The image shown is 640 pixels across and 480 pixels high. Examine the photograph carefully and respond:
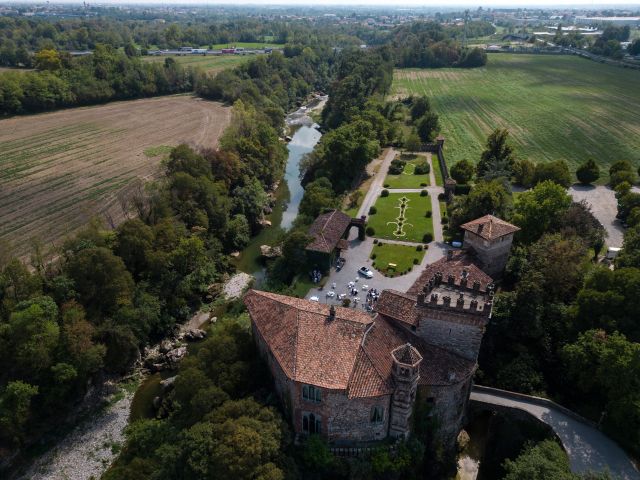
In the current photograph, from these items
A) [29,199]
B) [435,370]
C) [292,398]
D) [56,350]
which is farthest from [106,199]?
[435,370]

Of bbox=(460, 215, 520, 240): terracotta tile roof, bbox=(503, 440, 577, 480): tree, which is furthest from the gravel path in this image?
bbox=(460, 215, 520, 240): terracotta tile roof

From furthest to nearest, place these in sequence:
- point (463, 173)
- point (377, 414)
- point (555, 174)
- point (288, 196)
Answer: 1. point (288, 196)
2. point (463, 173)
3. point (555, 174)
4. point (377, 414)

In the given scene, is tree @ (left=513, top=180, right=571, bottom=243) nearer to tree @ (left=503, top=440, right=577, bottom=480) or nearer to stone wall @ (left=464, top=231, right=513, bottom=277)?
stone wall @ (left=464, top=231, right=513, bottom=277)

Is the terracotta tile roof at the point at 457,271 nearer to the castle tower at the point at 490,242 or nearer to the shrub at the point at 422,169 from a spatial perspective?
the castle tower at the point at 490,242

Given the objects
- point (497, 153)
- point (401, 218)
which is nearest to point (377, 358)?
point (401, 218)

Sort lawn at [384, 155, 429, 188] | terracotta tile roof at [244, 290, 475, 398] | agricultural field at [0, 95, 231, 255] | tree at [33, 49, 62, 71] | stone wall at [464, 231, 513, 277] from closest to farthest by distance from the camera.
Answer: terracotta tile roof at [244, 290, 475, 398]
stone wall at [464, 231, 513, 277]
agricultural field at [0, 95, 231, 255]
lawn at [384, 155, 429, 188]
tree at [33, 49, 62, 71]

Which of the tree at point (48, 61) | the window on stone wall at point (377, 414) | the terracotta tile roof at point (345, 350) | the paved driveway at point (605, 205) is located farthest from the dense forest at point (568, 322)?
the tree at point (48, 61)

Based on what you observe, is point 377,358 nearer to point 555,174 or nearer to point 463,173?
point 463,173
